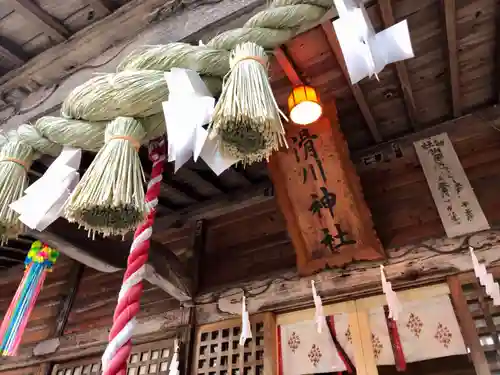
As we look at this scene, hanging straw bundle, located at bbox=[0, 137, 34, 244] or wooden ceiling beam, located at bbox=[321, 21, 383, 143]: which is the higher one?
wooden ceiling beam, located at bbox=[321, 21, 383, 143]

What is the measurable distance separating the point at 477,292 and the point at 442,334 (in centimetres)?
37

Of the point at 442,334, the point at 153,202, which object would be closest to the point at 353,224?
the point at 442,334

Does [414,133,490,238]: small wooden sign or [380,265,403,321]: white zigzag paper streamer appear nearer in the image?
[380,265,403,321]: white zigzag paper streamer

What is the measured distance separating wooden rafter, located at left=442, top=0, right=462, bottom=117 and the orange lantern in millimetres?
921

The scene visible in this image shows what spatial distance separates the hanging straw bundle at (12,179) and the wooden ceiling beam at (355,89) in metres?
1.76

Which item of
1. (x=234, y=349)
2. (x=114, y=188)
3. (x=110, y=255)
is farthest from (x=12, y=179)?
(x=234, y=349)

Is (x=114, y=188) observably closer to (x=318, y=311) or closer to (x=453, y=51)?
(x=318, y=311)

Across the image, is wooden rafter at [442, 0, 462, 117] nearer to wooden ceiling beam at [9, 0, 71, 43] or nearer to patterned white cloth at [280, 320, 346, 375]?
patterned white cloth at [280, 320, 346, 375]

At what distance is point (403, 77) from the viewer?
9.64ft

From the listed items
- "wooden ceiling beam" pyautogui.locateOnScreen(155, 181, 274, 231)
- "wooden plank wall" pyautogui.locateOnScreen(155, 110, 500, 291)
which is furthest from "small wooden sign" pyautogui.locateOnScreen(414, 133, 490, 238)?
"wooden ceiling beam" pyautogui.locateOnScreen(155, 181, 274, 231)

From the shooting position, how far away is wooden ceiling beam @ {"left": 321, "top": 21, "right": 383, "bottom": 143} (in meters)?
2.44

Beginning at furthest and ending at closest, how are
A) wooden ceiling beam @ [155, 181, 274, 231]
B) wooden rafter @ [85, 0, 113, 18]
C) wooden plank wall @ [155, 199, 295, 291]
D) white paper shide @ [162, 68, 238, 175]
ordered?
wooden ceiling beam @ [155, 181, 274, 231], wooden plank wall @ [155, 199, 295, 291], wooden rafter @ [85, 0, 113, 18], white paper shide @ [162, 68, 238, 175]

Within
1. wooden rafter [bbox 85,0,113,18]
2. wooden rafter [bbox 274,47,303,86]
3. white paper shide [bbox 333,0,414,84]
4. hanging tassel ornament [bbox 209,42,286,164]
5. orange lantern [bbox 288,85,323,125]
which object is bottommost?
hanging tassel ornament [bbox 209,42,286,164]

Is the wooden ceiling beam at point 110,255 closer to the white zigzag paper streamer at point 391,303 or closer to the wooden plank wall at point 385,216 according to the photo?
the wooden plank wall at point 385,216
